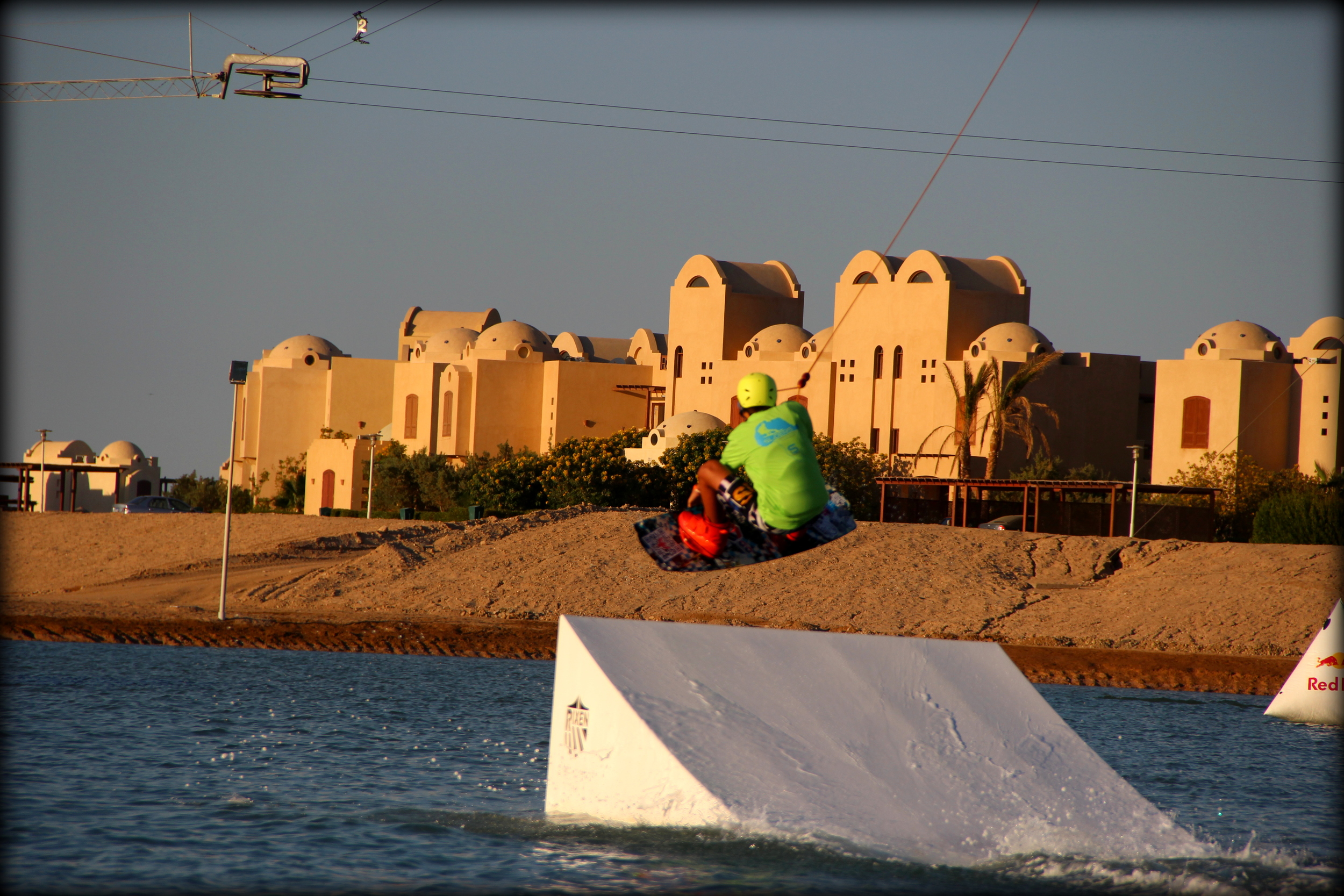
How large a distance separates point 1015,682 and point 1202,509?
35239mm

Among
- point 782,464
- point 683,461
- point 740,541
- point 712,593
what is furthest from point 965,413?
point 782,464

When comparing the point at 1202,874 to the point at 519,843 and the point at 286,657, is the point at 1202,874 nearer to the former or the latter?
the point at 519,843

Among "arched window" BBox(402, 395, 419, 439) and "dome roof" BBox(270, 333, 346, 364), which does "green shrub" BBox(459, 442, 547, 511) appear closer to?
"arched window" BBox(402, 395, 419, 439)

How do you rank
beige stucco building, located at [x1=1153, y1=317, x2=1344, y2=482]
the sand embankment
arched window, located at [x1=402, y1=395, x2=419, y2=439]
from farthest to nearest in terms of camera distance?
arched window, located at [x1=402, y1=395, x2=419, y2=439] → beige stucco building, located at [x1=1153, y1=317, x2=1344, y2=482] → the sand embankment

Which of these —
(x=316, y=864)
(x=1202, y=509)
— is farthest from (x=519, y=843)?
(x=1202, y=509)

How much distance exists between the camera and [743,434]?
11.0 meters

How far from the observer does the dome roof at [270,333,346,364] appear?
284 feet

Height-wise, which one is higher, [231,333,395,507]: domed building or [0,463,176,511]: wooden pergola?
[231,333,395,507]: domed building

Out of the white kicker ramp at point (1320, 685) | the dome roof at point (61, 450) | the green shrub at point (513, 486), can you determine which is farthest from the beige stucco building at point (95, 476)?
the white kicker ramp at point (1320, 685)

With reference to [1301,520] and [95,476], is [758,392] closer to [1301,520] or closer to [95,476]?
[1301,520]

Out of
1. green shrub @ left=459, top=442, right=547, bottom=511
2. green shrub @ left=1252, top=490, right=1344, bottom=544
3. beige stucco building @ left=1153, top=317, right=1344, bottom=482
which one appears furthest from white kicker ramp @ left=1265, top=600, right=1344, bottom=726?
green shrub @ left=459, top=442, right=547, bottom=511

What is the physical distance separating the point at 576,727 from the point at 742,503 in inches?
138

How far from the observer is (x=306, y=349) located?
87.1 meters

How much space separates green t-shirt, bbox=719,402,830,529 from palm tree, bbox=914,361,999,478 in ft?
139
